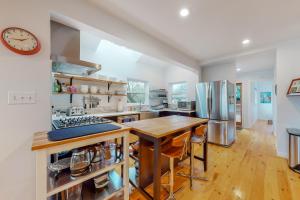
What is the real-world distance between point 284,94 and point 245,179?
215cm

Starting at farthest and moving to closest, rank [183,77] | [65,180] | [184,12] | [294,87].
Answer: [183,77], [294,87], [184,12], [65,180]

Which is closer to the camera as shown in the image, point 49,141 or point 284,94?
point 49,141

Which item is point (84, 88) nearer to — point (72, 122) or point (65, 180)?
point (72, 122)

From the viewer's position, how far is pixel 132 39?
7.64 feet

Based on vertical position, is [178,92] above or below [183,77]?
below

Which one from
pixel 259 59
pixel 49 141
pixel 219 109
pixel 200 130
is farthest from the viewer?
pixel 259 59

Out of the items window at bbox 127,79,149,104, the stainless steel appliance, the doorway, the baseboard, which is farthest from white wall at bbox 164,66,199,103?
the stainless steel appliance

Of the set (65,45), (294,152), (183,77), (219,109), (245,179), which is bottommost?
(245,179)

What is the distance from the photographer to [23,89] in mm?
1333

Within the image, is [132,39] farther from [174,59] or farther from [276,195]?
[276,195]

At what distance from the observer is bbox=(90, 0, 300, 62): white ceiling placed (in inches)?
70.9

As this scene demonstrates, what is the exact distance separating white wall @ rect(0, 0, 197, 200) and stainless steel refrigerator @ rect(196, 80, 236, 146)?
11.9 ft

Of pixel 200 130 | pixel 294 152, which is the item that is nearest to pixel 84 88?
pixel 200 130

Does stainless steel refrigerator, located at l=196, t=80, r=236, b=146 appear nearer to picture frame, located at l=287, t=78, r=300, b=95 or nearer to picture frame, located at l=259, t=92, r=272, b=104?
picture frame, located at l=287, t=78, r=300, b=95
